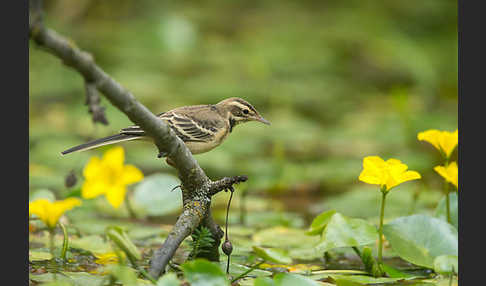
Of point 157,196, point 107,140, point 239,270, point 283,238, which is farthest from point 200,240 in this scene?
point 157,196

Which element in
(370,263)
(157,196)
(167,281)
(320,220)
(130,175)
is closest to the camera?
(167,281)

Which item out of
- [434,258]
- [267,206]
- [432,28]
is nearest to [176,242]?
[434,258]

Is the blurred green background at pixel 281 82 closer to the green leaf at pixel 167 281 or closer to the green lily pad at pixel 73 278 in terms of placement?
the green lily pad at pixel 73 278

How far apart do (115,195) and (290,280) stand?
0.78 m

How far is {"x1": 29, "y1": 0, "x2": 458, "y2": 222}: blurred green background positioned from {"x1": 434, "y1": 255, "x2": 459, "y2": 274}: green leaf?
5.40 ft

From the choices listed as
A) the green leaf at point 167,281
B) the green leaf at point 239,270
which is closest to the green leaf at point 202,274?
the green leaf at point 167,281

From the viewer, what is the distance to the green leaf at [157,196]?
4.15m

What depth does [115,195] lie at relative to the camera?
8.55ft

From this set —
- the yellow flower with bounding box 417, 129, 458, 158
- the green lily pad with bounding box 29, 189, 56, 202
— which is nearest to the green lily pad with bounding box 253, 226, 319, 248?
the yellow flower with bounding box 417, 129, 458, 158

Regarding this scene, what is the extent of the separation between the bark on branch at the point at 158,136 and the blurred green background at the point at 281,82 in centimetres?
187

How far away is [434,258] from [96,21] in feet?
24.7

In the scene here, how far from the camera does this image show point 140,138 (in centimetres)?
330

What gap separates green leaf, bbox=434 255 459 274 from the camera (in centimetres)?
312

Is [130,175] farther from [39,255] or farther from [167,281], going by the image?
[39,255]
